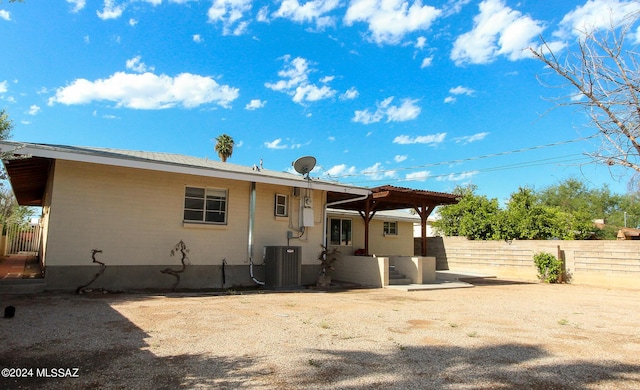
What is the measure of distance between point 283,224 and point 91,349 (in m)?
8.22

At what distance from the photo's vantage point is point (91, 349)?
179 inches

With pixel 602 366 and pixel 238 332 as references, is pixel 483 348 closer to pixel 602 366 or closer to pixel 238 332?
pixel 602 366

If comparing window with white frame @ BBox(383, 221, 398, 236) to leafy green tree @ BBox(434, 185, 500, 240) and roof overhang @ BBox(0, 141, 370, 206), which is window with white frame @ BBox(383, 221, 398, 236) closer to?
leafy green tree @ BBox(434, 185, 500, 240)

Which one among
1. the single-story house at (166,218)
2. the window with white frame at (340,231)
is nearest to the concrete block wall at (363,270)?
the single-story house at (166,218)

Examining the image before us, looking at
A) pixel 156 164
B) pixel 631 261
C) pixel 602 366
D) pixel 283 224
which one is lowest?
pixel 602 366

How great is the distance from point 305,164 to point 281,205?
152 centimetres

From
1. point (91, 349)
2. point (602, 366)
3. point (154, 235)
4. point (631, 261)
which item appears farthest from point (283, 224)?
point (631, 261)

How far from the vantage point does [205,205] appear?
11.3 meters

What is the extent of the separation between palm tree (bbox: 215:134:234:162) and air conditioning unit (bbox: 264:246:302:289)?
19.5 meters

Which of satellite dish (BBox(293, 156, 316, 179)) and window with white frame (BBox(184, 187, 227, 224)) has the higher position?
satellite dish (BBox(293, 156, 316, 179))

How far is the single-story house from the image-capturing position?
9.29 meters

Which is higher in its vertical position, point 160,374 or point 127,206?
point 127,206

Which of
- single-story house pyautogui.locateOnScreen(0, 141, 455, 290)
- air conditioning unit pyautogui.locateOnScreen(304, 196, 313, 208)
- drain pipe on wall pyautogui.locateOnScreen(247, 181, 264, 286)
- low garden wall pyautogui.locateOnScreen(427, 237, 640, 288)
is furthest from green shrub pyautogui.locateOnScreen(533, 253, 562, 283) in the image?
drain pipe on wall pyautogui.locateOnScreen(247, 181, 264, 286)

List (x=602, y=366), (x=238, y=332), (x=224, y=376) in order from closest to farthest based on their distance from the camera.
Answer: (x=224, y=376)
(x=602, y=366)
(x=238, y=332)
